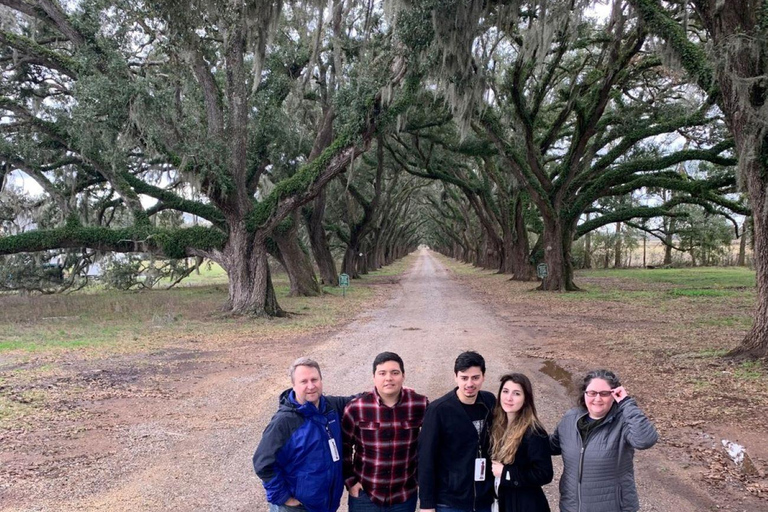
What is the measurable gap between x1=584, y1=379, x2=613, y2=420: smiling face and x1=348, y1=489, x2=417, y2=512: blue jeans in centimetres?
101

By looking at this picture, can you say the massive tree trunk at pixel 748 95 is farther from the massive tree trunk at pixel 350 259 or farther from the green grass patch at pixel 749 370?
the massive tree trunk at pixel 350 259

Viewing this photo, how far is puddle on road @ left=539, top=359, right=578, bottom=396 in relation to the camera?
646 cm

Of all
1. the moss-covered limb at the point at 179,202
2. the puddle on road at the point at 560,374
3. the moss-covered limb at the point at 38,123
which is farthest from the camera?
the moss-covered limb at the point at 179,202

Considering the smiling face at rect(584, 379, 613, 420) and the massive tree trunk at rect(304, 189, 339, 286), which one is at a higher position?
the massive tree trunk at rect(304, 189, 339, 286)

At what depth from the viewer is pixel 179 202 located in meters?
15.1

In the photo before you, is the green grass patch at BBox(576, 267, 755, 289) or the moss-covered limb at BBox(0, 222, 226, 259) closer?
the moss-covered limb at BBox(0, 222, 226, 259)

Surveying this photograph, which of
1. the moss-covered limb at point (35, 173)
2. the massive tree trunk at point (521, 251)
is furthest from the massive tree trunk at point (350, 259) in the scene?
the moss-covered limb at point (35, 173)

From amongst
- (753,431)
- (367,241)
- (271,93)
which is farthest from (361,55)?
(367,241)

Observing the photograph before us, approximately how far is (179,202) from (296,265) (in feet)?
17.9

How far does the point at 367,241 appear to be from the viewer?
1502 inches

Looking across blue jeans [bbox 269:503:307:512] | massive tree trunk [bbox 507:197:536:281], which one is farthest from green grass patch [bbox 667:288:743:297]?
blue jeans [bbox 269:503:307:512]

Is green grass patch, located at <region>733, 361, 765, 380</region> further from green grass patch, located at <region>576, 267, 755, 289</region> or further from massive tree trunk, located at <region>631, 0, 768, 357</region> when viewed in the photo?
green grass patch, located at <region>576, 267, 755, 289</region>

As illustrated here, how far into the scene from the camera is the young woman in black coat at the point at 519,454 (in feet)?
7.96

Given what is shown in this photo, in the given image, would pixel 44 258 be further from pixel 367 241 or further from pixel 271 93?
Result: pixel 367 241
